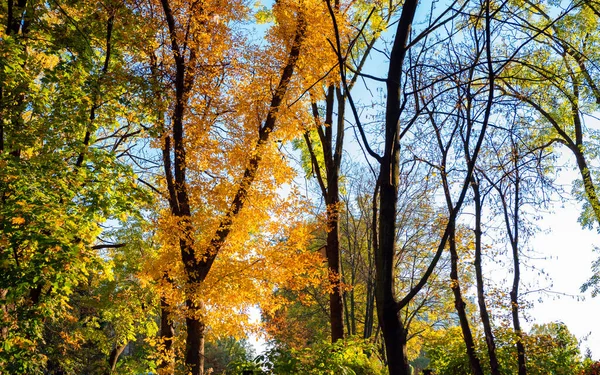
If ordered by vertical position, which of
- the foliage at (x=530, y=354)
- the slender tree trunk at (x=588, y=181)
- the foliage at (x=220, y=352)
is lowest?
the foliage at (x=530, y=354)

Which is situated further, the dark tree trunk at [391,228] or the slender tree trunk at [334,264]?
the slender tree trunk at [334,264]

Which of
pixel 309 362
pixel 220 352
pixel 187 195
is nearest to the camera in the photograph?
pixel 309 362

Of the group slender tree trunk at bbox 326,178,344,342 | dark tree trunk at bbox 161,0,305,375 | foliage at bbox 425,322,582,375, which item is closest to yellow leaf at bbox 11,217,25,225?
dark tree trunk at bbox 161,0,305,375

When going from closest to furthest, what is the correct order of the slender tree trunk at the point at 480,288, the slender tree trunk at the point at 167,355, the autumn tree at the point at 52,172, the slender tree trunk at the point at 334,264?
the autumn tree at the point at 52,172 < the slender tree trunk at the point at 480,288 < the slender tree trunk at the point at 167,355 < the slender tree trunk at the point at 334,264

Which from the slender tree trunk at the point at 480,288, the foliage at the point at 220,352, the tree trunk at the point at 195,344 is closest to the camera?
the slender tree trunk at the point at 480,288

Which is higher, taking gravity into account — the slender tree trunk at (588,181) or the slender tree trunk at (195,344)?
the slender tree trunk at (588,181)

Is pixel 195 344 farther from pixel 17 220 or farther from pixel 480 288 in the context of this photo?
pixel 480 288

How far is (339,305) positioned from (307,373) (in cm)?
459

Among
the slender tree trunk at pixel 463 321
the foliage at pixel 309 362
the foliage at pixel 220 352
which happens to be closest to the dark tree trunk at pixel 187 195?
the foliage at pixel 309 362

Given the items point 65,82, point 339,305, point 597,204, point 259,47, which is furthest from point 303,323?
point 65,82

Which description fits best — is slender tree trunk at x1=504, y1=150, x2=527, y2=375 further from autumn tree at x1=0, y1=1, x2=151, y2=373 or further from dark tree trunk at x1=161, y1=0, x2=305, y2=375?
autumn tree at x1=0, y1=1, x2=151, y2=373

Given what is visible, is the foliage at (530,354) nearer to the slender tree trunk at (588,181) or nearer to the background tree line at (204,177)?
the background tree line at (204,177)

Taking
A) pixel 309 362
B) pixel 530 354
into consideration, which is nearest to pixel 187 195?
pixel 309 362

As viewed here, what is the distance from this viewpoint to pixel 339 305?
10.8 metres
